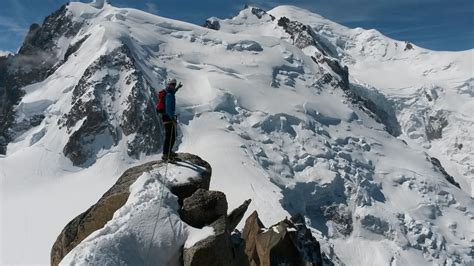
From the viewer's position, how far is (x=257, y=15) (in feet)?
540

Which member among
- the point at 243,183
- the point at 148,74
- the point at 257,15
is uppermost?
the point at 257,15

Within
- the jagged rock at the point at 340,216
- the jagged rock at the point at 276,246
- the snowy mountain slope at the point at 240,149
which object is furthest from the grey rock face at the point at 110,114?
the jagged rock at the point at 276,246

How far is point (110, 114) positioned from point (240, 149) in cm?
2671

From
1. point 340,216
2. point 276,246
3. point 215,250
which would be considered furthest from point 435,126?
point 215,250

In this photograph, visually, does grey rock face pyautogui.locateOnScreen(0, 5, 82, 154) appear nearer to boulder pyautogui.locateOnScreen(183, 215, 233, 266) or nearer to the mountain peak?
the mountain peak

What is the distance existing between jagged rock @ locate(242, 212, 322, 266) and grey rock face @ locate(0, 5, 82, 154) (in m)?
93.1

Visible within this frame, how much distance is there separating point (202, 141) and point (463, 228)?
47.0 meters

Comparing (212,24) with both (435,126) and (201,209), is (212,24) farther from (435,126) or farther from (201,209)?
(201,209)

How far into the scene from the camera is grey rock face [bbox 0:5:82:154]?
12225cm

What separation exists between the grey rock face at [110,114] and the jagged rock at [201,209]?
79.2 metres

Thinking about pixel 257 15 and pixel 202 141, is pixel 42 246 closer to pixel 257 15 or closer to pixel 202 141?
pixel 202 141

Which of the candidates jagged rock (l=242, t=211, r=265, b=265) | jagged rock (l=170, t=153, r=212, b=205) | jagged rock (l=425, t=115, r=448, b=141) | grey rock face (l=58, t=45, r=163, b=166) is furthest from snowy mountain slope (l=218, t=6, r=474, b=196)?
jagged rock (l=170, t=153, r=212, b=205)

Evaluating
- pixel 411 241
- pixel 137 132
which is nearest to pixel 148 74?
pixel 137 132

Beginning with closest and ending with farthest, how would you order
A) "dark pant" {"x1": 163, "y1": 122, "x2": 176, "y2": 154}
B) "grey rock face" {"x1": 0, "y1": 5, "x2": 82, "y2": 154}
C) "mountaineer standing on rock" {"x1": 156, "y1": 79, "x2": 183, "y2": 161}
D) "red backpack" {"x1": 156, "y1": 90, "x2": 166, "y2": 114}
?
1. "mountaineer standing on rock" {"x1": 156, "y1": 79, "x2": 183, "y2": 161}
2. "red backpack" {"x1": 156, "y1": 90, "x2": 166, "y2": 114}
3. "dark pant" {"x1": 163, "y1": 122, "x2": 176, "y2": 154}
4. "grey rock face" {"x1": 0, "y1": 5, "x2": 82, "y2": 154}
